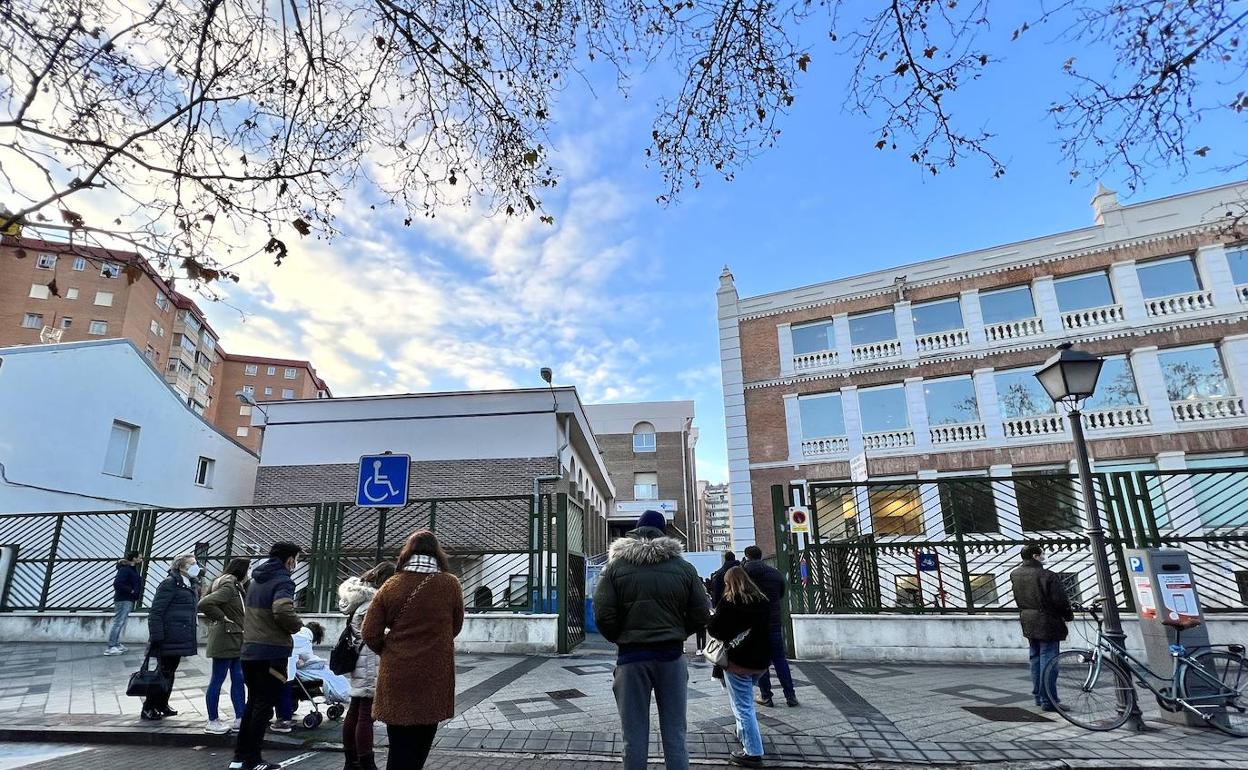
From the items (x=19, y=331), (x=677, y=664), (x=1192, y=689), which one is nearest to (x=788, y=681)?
(x=677, y=664)

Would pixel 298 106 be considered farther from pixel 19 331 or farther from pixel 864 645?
pixel 19 331

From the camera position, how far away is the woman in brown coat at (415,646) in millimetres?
3414

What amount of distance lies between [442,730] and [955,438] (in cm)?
1812

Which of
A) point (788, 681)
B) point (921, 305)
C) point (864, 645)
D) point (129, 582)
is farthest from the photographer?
point (921, 305)

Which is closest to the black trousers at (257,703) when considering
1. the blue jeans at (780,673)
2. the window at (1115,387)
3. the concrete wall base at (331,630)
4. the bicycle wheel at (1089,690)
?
the blue jeans at (780,673)

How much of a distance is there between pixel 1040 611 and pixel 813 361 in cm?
1553

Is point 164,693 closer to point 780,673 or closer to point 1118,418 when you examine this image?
point 780,673

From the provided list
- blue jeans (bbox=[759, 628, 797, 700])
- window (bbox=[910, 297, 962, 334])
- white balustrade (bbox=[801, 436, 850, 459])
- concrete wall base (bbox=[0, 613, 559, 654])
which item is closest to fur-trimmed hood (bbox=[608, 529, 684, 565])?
blue jeans (bbox=[759, 628, 797, 700])

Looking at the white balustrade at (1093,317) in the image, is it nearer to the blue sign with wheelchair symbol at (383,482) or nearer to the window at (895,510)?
the window at (895,510)

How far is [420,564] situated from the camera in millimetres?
3787

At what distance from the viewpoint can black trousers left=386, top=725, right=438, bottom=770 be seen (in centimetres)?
341

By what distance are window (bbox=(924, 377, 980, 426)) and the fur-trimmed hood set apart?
17956 millimetres

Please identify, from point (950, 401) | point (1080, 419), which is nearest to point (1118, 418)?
point (950, 401)

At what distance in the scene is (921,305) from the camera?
2042cm
